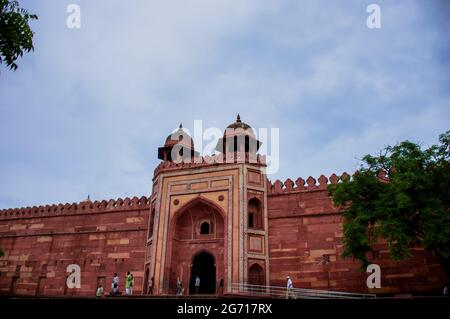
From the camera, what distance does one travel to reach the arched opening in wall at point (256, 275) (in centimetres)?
1528

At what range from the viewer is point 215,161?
17234mm

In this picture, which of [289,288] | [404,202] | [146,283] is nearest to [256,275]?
[289,288]

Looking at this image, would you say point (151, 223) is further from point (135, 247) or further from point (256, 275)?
point (256, 275)

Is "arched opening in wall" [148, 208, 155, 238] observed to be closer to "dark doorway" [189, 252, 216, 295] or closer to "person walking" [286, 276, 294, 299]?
"dark doorway" [189, 252, 216, 295]

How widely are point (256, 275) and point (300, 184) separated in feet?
12.8

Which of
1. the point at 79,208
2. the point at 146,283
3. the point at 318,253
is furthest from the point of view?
the point at 79,208

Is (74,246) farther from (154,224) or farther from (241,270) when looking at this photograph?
(241,270)

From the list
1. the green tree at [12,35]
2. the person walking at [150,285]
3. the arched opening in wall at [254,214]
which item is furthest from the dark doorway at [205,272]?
the green tree at [12,35]

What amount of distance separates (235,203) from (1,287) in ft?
39.9

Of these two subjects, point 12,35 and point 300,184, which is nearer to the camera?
point 12,35

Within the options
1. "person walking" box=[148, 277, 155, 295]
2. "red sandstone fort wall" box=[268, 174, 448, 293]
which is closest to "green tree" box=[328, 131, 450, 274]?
"red sandstone fort wall" box=[268, 174, 448, 293]

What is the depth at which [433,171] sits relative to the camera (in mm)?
11547
